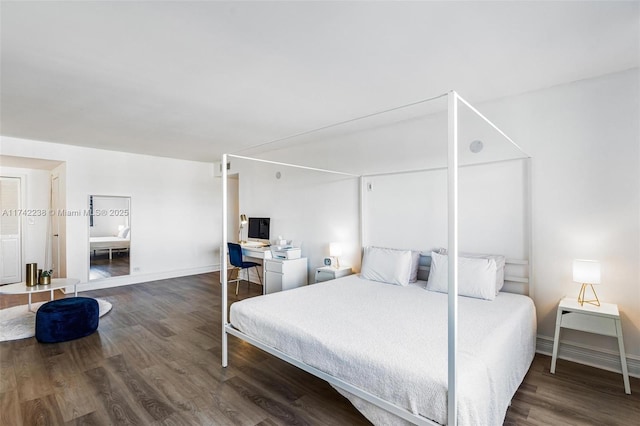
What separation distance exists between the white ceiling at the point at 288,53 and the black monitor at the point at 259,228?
2.45 meters

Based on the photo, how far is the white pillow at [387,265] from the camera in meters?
3.44

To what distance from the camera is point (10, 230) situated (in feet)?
18.5

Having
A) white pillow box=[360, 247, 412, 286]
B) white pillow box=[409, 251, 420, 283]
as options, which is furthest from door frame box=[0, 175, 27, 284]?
white pillow box=[409, 251, 420, 283]

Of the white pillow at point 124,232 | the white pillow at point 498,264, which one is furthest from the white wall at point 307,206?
the white pillow at point 124,232

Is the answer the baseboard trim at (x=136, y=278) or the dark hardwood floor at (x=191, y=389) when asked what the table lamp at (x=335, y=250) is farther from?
the baseboard trim at (x=136, y=278)

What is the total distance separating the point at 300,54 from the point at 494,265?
255 cm

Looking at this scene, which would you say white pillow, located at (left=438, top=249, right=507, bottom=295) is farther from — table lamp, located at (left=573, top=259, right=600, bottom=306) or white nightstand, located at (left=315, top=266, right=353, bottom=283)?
white nightstand, located at (left=315, top=266, right=353, bottom=283)

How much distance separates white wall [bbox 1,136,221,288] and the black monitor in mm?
1645

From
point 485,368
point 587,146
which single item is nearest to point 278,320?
point 485,368

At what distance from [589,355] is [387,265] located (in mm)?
1938

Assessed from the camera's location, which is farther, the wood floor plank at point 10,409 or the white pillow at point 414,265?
the white pillow at point 414,265

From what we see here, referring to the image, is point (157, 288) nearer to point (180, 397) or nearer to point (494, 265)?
point (180, 397)

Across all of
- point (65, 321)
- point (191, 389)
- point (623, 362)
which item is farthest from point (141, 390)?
point (623, 362)

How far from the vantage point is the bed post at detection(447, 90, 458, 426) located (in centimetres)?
138
